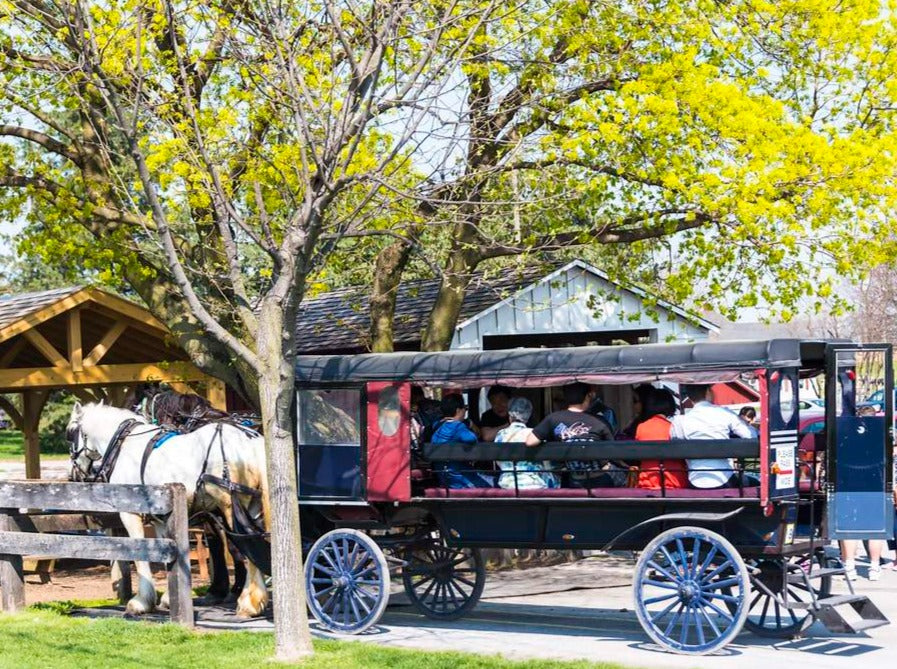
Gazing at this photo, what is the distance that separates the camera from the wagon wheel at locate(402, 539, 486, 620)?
1275 centimetres

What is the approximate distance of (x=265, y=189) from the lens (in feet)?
48.4

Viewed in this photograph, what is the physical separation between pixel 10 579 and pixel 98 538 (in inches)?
52.4

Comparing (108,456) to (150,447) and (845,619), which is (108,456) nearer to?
(150,447)

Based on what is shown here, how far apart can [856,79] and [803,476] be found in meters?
5.53

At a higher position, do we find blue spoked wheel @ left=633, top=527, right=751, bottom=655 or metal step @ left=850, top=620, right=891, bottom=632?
blue spoked wheel @ left=633, top=527, right=751, bottom=655

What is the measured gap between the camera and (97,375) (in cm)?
1789

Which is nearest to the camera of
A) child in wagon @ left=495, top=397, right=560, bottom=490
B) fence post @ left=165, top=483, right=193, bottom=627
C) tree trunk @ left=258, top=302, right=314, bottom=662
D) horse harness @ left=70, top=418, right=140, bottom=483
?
tree trunk @ left=258, top=302, right=314, bottom=662

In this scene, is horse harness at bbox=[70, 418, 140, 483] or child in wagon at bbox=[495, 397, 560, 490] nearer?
child in wagon at bbox=[495, 397, 560, 490]

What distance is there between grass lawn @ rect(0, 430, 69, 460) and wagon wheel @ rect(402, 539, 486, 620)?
35.6 m

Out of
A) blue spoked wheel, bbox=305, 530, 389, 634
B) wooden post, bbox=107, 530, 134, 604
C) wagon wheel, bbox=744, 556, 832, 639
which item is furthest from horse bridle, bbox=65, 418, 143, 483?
wagon wheel, bbox=744, 556, 832, 639

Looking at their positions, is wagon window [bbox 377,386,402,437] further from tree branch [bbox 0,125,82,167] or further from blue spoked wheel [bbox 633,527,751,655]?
tree branch [bbox 0,125,82,167]

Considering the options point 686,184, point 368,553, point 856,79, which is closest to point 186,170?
point 368,553

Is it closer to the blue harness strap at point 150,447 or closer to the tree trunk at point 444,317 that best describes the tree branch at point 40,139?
the blue harness strap at point 150,447

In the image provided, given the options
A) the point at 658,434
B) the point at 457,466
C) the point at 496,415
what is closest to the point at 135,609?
the point at 457,466
